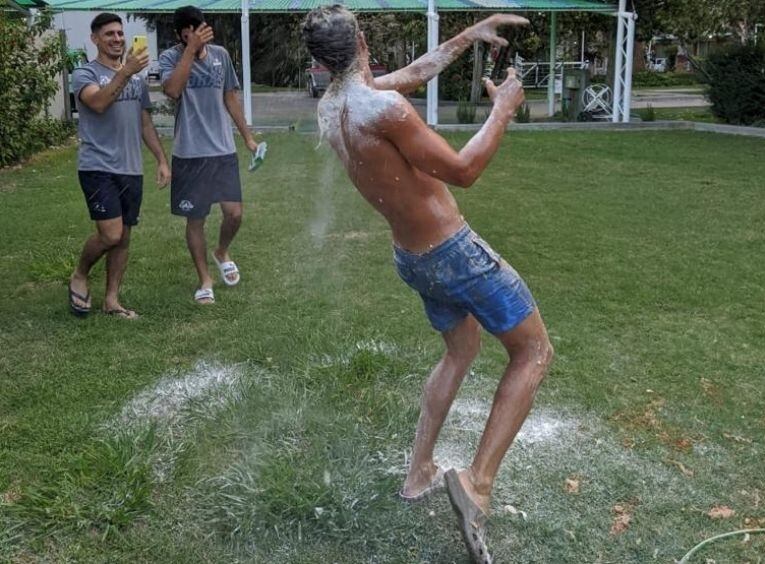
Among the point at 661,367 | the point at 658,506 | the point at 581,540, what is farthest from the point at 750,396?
the point at 581,540

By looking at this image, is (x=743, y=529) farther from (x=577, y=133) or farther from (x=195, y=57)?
(x=577, y=133)

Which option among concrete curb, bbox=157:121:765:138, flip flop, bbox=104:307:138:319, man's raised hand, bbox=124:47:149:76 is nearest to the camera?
man's raised hand, bbox=124:47:149:76

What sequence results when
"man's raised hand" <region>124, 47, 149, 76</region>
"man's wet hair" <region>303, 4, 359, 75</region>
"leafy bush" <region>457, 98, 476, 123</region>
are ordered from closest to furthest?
"man's wet hair" <region>303, 4, 359, 75</region>, "man's raised hand" <region>124, 47, 149, 76</region>, "leafy bush" <region>457, 98, 476, 123</region>

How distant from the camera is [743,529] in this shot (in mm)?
2877

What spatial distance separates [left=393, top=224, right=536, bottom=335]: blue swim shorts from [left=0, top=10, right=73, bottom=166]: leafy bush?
9029mm

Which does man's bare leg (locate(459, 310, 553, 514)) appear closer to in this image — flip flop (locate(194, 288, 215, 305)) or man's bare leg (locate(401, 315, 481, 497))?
man's bare leg (locate(401, 315, 481, 497))

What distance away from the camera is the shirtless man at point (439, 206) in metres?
2.47

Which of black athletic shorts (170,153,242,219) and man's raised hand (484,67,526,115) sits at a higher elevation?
man's raised hand (484,67,526,115)

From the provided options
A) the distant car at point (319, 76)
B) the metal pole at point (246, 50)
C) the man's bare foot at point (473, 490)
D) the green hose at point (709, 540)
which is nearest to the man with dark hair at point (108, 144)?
the distant car at point (319, 76)

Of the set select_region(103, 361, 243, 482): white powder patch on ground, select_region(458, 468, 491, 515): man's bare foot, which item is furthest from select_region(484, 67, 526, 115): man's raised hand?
select_region(103, 361, 243, 482): white powder patch on ground

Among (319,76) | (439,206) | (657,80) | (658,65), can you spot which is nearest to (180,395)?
→ (319,76)

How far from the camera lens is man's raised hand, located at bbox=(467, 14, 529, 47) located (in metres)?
2.88

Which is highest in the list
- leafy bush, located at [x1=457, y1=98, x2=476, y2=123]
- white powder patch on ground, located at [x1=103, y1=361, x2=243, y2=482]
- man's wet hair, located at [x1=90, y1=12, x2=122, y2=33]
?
man's wet hair, located at [x1=90, y1=12, x2=122, y2=33]

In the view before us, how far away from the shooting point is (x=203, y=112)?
5164mm
